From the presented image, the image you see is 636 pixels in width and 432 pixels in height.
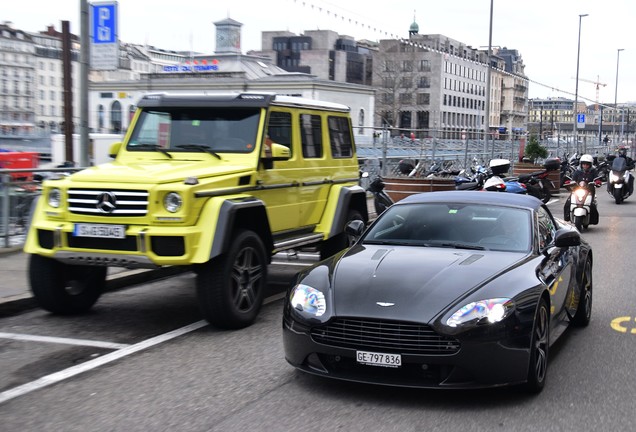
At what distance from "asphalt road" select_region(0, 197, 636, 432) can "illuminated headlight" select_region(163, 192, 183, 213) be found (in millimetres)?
1097

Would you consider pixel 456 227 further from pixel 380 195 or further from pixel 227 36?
pixel 227 36

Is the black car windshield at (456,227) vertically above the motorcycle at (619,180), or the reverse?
the black car windshield at (456,227)

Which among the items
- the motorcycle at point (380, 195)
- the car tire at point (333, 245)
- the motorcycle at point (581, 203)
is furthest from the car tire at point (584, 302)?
the motorcycle at point (581, 203)

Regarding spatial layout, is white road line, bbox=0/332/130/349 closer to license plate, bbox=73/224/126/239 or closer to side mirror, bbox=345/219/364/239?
license plate, bbox=73/224/126/239

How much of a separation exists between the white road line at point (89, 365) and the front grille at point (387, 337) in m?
1.95

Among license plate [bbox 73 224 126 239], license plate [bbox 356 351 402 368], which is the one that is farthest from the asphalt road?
license plate [bbox 73 224 126 239]

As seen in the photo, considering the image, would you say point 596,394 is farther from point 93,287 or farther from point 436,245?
point 93,287

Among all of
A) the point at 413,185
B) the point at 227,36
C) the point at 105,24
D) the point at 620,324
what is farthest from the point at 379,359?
the point at 227,36

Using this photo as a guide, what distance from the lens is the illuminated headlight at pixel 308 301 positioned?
210 inches

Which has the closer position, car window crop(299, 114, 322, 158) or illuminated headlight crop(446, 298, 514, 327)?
illuminated headlight crop(446, 298, 514, 327)

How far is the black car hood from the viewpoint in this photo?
512cm

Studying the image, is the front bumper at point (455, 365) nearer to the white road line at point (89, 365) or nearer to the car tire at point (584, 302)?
the white road line at point (89, 365)

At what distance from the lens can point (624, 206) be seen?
2406cm

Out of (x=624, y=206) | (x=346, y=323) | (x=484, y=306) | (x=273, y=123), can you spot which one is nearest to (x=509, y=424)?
(x=484, y=306)
